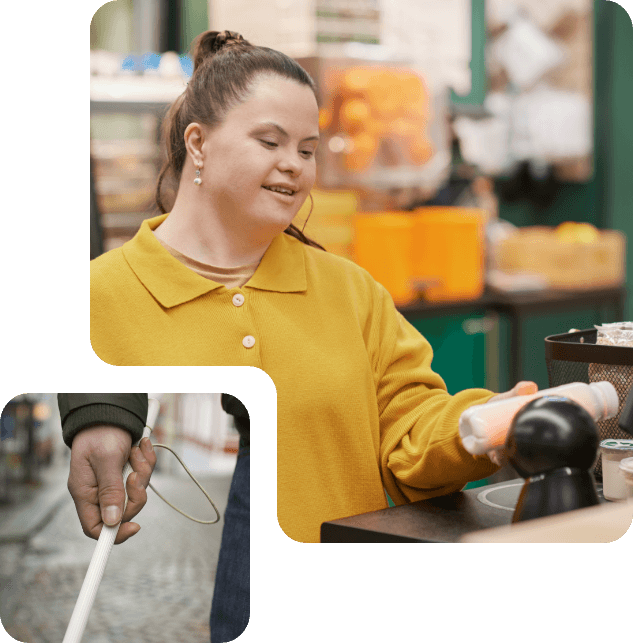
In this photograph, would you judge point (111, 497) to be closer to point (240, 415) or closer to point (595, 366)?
point (240, 415)

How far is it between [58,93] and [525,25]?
3.08 m

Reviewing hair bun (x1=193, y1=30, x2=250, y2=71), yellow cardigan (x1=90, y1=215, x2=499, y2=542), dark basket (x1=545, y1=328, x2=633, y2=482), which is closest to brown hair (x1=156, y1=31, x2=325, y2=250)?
hair bun (x1=193, y1=30, x2=250, y2=71)

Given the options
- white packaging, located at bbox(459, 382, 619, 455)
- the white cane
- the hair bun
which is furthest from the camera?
the hair bun

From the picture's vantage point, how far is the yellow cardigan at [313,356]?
0.73 metres

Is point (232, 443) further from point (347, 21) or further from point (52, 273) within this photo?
point (347, 21)

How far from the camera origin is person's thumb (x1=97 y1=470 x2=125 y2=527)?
60 centimetres

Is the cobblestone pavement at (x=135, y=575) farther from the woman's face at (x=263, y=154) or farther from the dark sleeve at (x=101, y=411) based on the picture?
the woman's face at (x=263, y=154)

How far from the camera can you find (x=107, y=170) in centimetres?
87

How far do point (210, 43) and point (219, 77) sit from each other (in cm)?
4

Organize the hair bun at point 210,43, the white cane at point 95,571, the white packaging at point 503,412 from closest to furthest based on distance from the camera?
1. the white cane at point 95,571
2. the white packaging at point 503,412
3. the hair bun at point 210,43

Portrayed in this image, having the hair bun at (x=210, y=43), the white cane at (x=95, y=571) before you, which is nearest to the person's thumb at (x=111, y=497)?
the white cane at (x=95, y=571)

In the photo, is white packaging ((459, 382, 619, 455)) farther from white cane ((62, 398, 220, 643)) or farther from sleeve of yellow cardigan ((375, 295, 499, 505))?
white cane ((62, 398, 220, 643))

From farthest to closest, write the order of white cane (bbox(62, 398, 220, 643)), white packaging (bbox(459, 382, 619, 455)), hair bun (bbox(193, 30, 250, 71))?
hair bun (bbox(193, 30, 250, 71)), white packaging (bbox(459, 382, 619, 455)), white cane (bbox(62, 398, 220, 643))

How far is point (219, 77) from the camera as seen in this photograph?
0.78 meters
